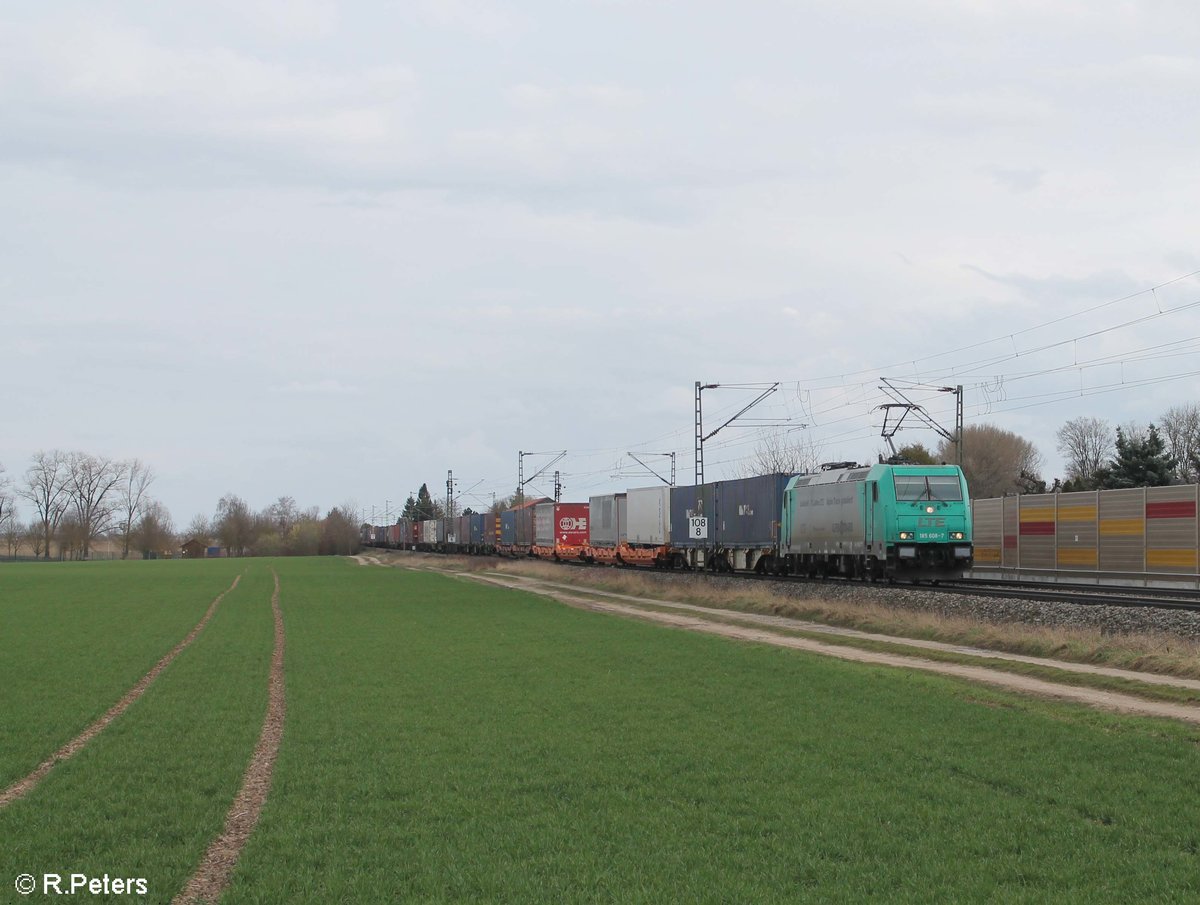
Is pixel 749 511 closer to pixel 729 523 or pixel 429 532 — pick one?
pixel 729 523

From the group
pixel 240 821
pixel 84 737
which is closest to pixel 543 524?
pixel 84 737

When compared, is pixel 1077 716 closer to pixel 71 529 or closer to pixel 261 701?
pixel 261 701

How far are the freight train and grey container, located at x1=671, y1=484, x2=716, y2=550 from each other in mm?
49

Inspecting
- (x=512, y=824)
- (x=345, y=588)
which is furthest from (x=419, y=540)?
(x=512, y=824)

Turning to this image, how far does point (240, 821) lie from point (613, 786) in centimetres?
335

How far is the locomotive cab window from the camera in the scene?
3506 centimetres

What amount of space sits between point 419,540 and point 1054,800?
417 feet

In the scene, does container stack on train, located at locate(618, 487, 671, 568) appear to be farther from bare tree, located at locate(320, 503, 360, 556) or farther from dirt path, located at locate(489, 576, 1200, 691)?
bare tree, located at locate(320, 503, 360, 556)

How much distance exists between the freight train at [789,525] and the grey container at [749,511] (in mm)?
50

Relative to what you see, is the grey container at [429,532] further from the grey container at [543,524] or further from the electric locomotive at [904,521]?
the electric locomotive at [904,521]

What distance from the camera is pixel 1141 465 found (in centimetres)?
6053

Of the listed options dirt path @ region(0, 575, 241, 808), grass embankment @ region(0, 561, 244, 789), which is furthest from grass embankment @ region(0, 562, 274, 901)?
grass embankment @ region(0, 561, 244, 789)

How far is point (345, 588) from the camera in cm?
5578

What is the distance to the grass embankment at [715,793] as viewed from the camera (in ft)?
25.8
